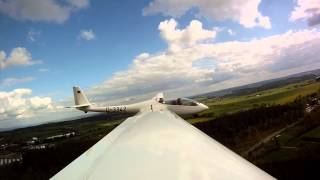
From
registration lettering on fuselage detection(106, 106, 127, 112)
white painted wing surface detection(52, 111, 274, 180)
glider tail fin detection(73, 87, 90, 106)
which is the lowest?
white painted wing surface detection(52, 111, 274, 180)

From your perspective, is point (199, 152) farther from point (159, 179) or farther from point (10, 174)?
point (10, 174)

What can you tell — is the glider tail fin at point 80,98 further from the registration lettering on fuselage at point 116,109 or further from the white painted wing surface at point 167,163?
the white painted wing surface at point 167,163

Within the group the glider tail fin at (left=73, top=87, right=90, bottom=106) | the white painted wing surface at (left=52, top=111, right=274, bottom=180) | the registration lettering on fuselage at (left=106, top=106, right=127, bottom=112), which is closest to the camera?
the white painted wing surface at (left=52, top=111, right=274, bottom=180)

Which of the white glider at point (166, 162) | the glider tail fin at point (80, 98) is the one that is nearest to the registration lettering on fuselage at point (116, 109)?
the glider tail fin at point (80, 98)

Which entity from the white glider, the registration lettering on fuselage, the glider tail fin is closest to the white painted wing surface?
the white glider

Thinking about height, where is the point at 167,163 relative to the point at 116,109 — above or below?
below

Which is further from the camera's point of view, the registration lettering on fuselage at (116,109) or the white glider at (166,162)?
the registration lettering on fuselage at (116,109)

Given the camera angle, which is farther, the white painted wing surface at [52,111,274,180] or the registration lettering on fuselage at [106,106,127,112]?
the registration lettering on fuselage at [106,106,127,112]

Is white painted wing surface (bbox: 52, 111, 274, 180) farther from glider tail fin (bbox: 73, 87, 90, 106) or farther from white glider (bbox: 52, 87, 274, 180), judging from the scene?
glider tail fin (bbox: 73, 87, 90, 106)

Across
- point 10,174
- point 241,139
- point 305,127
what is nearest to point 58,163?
point 10,174

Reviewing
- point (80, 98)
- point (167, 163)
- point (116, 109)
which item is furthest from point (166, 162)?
point (80, 98)

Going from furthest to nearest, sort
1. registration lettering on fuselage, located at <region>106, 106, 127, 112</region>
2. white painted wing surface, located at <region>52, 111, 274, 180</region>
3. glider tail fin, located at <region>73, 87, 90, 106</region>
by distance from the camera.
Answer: glider tail fin, located at <region>73, 87, 90, 106</region>, registration lettering on fuselage, located at <region>106, 106, 127, 112</region>, white painted wing surface, located at <region>52, 111, 274, 180</region>

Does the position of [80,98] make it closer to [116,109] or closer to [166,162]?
[116,109]

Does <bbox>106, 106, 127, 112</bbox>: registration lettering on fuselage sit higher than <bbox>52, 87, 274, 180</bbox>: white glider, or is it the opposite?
<bbox>106, 106, 127, 112</bbox>: registration lettering on fuselage
